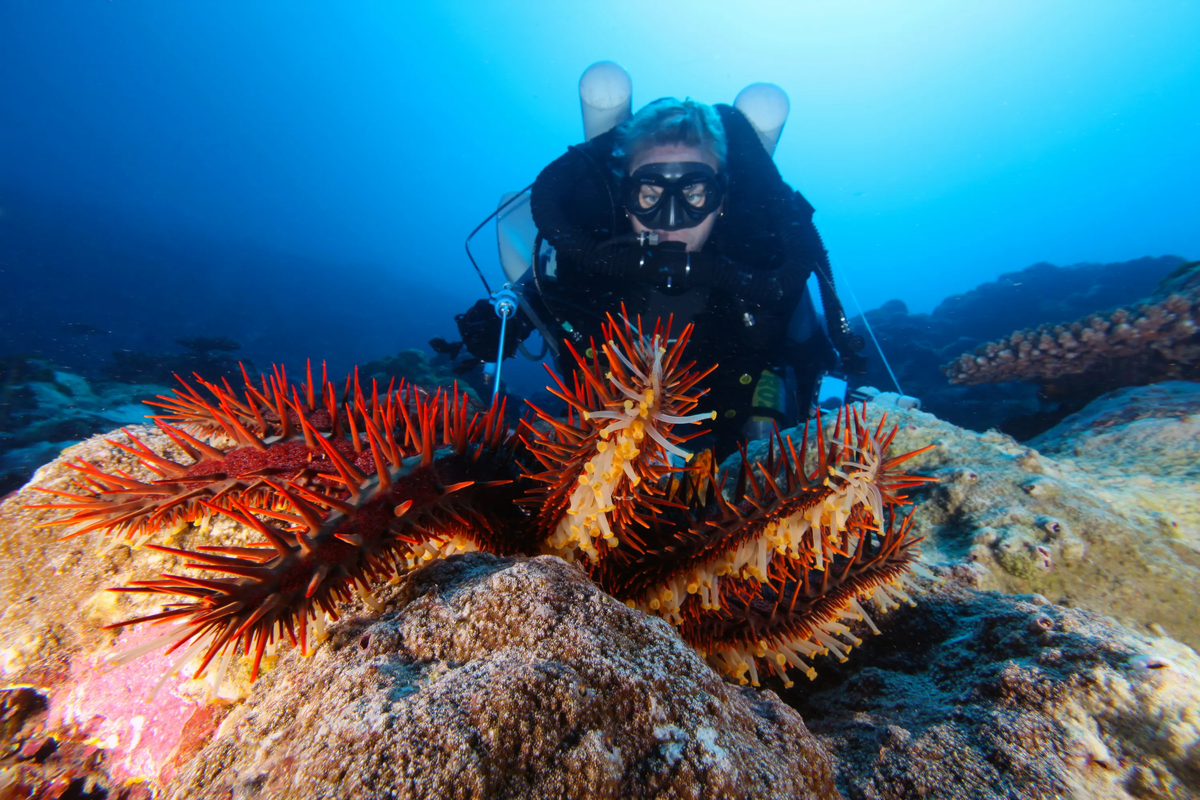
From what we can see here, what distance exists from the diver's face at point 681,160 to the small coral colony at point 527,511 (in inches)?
167

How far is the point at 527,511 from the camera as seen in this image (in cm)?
154

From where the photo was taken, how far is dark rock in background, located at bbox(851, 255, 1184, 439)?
6523mm

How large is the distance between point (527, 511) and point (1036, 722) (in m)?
1.41

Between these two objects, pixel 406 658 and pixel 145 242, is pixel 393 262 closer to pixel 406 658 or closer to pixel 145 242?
pixel 145 242

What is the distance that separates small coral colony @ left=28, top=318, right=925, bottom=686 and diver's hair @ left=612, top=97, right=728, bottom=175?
4.99 meters

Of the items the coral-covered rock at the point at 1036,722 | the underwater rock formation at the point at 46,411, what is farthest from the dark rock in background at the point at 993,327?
the underwater rock formation at the point at 46,411

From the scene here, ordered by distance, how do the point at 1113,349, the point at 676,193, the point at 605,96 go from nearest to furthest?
the point at 676,193 → the point at 1113,349 → the point at 605,96

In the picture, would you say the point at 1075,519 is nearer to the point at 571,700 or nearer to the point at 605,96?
the point at 571,700

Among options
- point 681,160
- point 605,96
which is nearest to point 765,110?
point 605,96

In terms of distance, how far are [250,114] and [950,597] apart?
108 meters

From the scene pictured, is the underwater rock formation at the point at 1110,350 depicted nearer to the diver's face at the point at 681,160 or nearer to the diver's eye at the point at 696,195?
the diver's face at the point at 681,160

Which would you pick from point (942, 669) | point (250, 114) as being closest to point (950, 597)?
point (942, 669)

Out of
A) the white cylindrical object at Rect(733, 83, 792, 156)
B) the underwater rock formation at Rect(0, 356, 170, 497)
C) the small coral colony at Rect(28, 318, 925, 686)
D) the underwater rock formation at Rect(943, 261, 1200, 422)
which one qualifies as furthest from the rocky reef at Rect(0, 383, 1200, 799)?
the underwater rock formation at Rect(0, 356, 170, 497)

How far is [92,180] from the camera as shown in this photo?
54375 mm
